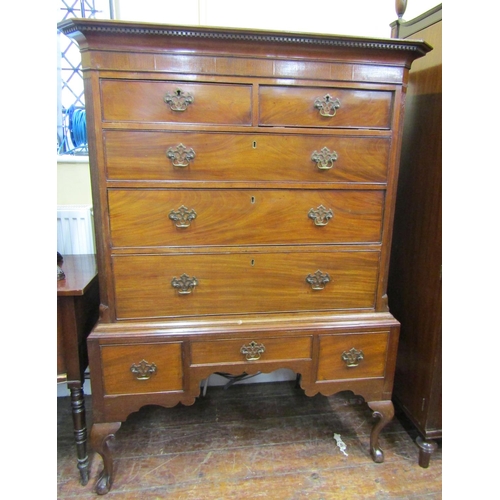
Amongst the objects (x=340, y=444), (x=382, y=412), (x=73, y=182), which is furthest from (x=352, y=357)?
(x=73, y=182)

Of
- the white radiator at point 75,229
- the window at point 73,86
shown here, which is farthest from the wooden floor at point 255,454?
the window at point 73,86

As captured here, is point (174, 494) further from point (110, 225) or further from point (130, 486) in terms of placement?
point (110, 225)

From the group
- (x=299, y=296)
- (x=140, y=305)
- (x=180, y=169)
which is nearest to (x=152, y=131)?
(x=180, y=169)

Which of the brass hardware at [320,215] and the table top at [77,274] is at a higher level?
the brass hardware at [320,215]

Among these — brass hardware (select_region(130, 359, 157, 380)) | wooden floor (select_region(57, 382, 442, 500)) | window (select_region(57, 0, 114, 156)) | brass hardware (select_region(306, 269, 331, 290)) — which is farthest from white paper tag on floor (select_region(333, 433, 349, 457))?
window (select_region(57, 0, 114, 156))

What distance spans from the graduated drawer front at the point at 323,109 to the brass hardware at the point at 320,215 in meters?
0.28

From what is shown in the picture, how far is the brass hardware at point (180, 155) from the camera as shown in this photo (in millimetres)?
1077

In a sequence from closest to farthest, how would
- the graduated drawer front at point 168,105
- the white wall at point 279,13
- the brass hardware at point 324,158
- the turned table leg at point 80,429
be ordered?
the graduated drawer front at point 168,105 < the brass hardware at point 324,158 < the turned table leg at point 80,429 < the white wall at point 279,13

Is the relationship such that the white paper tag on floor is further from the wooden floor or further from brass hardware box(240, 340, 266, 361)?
brass hardware box(240, 340, 266, 361)

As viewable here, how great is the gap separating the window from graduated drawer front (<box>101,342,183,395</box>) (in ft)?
3.23

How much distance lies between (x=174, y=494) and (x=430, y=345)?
1117mm

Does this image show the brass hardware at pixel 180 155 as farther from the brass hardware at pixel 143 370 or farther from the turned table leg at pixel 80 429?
the turned table leg at pixel 80 429

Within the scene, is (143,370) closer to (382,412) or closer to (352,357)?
(352,357)
